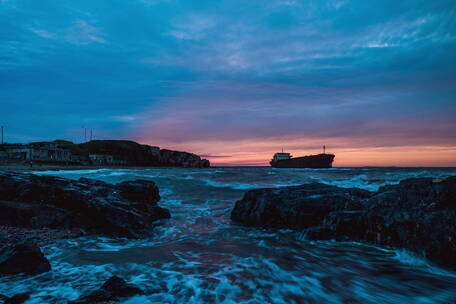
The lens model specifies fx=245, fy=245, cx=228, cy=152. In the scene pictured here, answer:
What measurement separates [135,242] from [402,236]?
5159 millimetres

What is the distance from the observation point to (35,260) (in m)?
3.25

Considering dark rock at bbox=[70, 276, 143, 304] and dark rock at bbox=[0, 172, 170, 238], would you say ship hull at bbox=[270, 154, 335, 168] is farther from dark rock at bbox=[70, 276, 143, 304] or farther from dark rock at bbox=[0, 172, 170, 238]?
dark rock at bbox=[70, 276, 143, 304]

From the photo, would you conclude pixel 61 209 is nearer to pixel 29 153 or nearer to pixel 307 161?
pixel 29 153

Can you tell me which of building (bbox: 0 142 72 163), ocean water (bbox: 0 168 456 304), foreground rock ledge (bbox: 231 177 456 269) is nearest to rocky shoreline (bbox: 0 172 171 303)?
ocean water (bbox: 0 168 456 304)

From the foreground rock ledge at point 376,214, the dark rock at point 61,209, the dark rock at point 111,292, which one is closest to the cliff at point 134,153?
the dark rock at point 61,209

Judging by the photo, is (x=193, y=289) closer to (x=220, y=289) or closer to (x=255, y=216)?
(x=220, y=289)

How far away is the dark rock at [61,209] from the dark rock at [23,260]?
2234 mm

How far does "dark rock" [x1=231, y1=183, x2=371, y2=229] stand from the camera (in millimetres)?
6320

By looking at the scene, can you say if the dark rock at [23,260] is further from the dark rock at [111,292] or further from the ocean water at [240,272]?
the dark rock at [111,292]

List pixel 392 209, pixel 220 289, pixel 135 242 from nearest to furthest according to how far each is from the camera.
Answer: pixel 220 289
pixel 392 209
pixel 135 242

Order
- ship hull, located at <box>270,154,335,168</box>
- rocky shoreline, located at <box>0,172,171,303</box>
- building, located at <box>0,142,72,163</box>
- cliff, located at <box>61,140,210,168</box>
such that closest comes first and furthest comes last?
rocky shoreline, located at <box>0,172,171,303</box> < building, located at <box>0,142,72,163</box> < ship hull, located at <box>270,154,335,168</box> < cliff, located at <box>61,140,210,168</box>

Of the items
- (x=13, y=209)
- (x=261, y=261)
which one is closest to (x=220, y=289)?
(x=261, y=261)

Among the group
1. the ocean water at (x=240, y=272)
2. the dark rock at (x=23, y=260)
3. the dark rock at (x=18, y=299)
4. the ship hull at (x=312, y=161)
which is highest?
the ship hull at (x=312, y=161)

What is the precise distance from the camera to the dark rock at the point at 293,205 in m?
6.32
